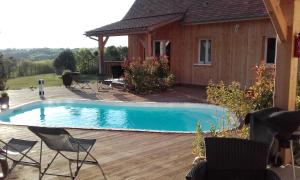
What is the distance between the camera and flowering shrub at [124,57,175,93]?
45.9ft

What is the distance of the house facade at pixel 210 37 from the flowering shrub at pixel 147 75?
1.27 metres

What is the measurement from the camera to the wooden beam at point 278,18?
4.48 meters

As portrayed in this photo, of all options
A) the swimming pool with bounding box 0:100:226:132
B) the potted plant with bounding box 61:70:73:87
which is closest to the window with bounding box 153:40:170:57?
the potted plant with bounding box 61:70:73:87

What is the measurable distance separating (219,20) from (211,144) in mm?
11311

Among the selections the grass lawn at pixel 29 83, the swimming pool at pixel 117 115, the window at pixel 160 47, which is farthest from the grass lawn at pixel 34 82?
the swimming pool at pixel 117 115

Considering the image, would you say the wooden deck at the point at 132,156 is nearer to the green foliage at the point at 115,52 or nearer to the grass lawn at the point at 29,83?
the grass lawn at the point at 29,83

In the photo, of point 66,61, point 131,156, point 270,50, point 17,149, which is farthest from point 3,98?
point 66,61

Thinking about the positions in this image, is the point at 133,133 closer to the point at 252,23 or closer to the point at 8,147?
the point at 8,147

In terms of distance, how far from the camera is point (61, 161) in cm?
544

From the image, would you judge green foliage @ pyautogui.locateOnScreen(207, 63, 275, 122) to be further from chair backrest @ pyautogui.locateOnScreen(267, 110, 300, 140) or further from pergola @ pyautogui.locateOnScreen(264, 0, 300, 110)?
chair backrest @ pyautogui.locateOnScreen(267, 110, 300, 140)

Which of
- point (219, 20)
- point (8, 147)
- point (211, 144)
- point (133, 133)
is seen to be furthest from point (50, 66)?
point (211, 144)

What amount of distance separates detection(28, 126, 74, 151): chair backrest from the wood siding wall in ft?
33.9

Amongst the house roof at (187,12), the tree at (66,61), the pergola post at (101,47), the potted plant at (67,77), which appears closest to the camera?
the house roof at (187,12)

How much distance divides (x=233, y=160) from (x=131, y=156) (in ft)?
8.88
